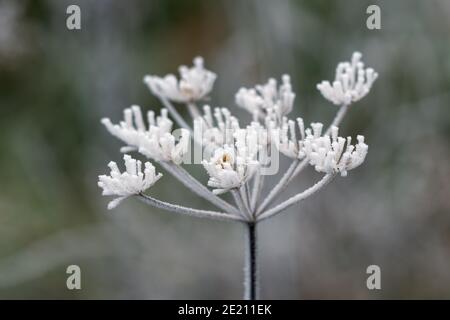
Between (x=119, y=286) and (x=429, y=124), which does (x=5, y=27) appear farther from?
(x=429, y=124)

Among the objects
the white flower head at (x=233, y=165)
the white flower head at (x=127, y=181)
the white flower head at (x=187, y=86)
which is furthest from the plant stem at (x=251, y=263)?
the white flower head at (x=187, y=86)

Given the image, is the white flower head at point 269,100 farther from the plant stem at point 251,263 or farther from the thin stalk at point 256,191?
the plant stem at point 251,263

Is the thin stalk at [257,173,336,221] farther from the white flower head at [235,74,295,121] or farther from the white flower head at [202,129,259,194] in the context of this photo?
the white flower head at [235,74,295,121]

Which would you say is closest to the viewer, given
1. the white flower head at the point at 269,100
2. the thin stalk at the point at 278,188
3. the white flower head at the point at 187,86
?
the thin stalk at the point at 278,188

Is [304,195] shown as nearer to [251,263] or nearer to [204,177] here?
[251,263]

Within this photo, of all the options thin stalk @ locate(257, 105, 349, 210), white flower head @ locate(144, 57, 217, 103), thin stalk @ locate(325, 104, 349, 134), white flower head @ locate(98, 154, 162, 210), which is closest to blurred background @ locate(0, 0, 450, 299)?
white flower head @ locate(144, 57, 217, 103)
